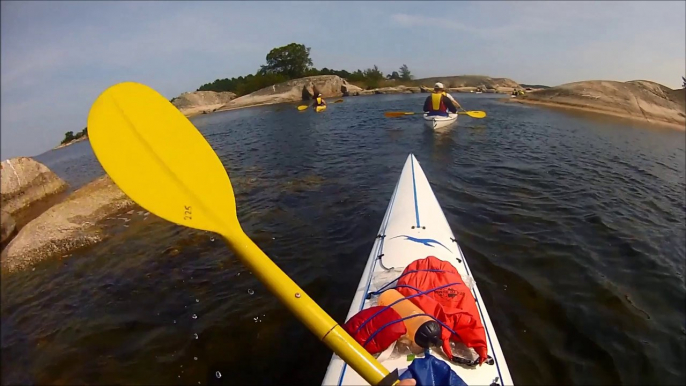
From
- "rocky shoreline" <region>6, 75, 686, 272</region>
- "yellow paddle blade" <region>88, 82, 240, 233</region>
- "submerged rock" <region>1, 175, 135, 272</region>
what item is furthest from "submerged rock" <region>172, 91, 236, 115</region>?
"yellow paddle blade" <region>88, 82, 240, 233</region>

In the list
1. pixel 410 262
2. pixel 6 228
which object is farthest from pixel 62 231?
pixel 410 262

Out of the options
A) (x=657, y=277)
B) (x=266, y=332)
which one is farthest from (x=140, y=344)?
(x=657, y=277)

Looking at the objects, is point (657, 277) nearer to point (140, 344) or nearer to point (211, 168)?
point (211, 168)

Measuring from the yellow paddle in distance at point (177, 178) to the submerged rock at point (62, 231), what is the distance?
578cm

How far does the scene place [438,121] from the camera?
13.9 metres

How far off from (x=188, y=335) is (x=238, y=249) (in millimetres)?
3197

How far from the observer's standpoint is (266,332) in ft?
13.4

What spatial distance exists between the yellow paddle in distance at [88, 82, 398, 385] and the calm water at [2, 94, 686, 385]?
2389mm

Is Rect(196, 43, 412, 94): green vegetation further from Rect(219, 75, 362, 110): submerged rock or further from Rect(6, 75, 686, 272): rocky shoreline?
Rect(6, 75, 686, 272): rocky shoreline

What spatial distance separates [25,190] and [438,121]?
14111 mm

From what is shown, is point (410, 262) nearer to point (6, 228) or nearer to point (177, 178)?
point (177, 178)

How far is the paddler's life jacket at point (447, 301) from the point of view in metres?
2.64

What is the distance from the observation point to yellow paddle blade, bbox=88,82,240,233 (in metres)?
1.74

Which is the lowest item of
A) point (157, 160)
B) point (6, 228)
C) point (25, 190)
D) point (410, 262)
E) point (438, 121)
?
point (6, 228)
